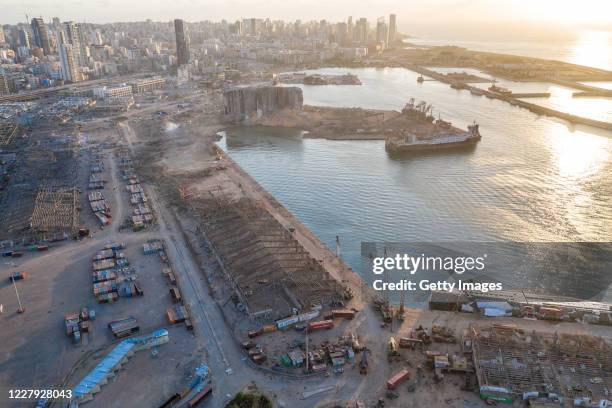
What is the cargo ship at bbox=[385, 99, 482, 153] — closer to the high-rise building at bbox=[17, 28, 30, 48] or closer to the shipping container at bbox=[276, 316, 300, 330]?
the shipping container at bbox=[276, 316, 300, 330]

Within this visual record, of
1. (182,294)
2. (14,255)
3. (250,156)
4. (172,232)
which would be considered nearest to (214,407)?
(182,294)

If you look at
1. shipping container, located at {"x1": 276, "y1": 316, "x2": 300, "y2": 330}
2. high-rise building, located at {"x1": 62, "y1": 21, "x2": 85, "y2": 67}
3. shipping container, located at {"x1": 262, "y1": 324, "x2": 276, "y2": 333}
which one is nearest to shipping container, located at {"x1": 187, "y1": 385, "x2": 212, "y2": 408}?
shipping container, located at {"x1": 262, "y1": 324, "x2": 276, "y2": 333}

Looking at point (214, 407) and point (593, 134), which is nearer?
point (214, 407)

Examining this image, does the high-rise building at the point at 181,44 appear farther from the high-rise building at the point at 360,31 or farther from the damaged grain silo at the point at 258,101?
the high-rise building at the point at 360,31

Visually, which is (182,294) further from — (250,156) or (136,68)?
(136,68)

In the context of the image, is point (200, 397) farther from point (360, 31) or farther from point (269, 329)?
point (360, 31)

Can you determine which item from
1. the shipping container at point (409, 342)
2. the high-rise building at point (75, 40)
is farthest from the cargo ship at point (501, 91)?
the high-rise building at point (75, 40)
